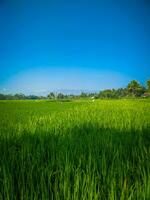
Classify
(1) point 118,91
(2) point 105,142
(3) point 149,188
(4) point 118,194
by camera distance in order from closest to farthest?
(3) point 149,188 → (4) point 118,194 → (2) point 105,142 → (1) point 118,91

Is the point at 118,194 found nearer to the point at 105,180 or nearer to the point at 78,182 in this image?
the point at 105,180

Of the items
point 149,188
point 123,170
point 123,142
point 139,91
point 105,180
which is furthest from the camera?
point 139,91

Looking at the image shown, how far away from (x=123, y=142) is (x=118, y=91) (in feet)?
305

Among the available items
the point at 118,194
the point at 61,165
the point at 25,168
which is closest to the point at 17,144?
the point at 25,168

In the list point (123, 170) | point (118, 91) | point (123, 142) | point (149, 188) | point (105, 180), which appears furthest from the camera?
point (118, 91)

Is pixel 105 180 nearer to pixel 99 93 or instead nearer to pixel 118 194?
pixel 118 194

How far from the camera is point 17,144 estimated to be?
2736 mm

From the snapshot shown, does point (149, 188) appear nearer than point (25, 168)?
Yes

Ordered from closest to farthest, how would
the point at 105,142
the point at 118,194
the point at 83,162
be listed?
the point at 118,194 < the point at 83,162 < the point at 105,142

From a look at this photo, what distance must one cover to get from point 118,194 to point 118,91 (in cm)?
9428

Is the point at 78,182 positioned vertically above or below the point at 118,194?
above

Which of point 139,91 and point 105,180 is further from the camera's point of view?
point 139,91

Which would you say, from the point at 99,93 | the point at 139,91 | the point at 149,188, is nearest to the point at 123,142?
the point at 149,188

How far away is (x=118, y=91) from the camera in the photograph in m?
94.3
